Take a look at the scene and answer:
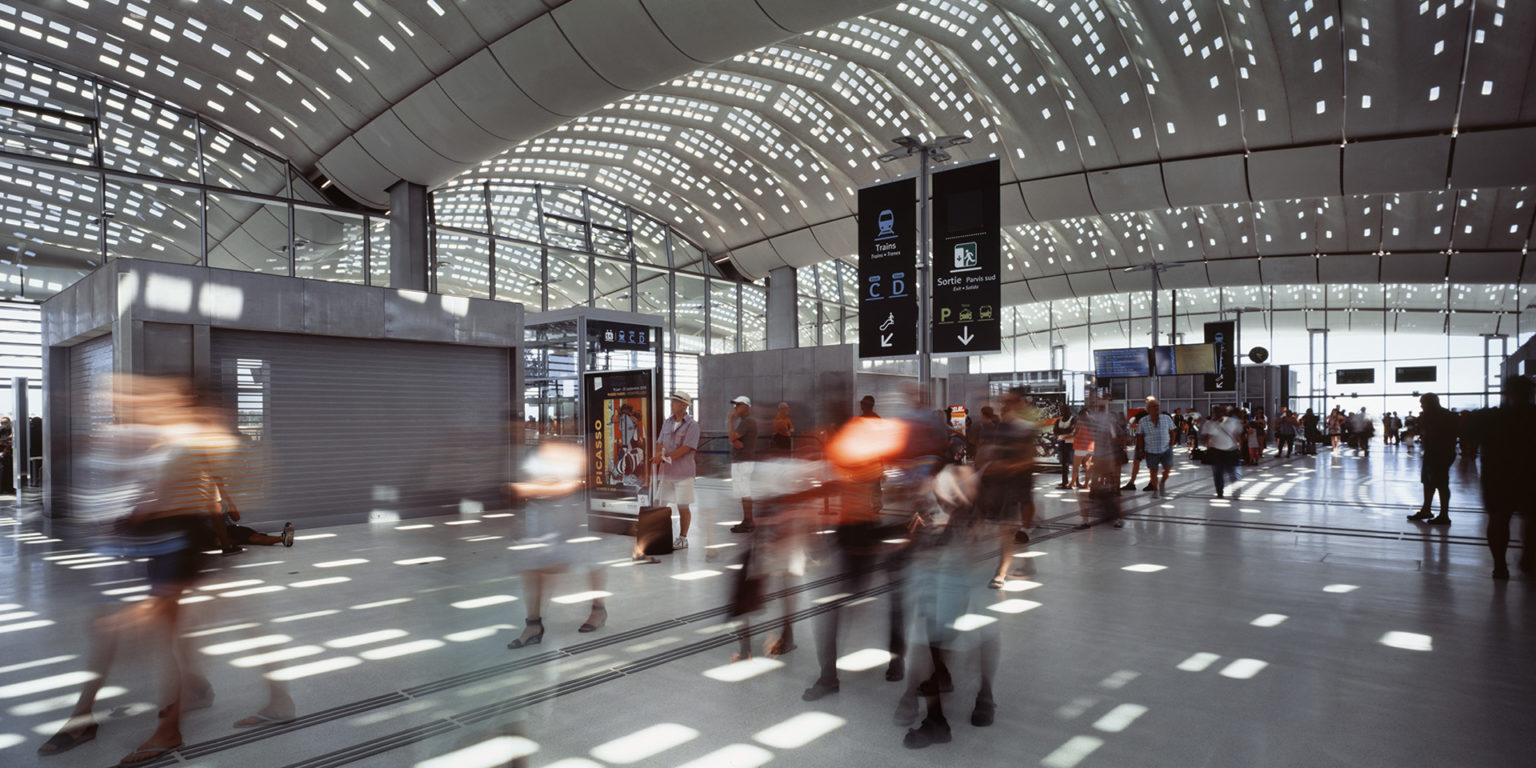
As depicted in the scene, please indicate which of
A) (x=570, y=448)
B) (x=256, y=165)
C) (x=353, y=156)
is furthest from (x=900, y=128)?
(x=570, y=448)

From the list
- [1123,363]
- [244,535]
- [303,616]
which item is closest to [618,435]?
[303,616]

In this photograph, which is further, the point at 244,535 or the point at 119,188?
the point at 119,188

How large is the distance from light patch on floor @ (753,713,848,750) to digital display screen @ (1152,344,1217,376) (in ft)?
94.3

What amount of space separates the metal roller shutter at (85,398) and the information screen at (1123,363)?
29.2 meters

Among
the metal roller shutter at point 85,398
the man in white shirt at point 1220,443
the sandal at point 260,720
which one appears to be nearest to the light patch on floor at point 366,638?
the sandal at point 260,720

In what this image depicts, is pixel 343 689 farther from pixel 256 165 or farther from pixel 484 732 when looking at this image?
pixel 256 165

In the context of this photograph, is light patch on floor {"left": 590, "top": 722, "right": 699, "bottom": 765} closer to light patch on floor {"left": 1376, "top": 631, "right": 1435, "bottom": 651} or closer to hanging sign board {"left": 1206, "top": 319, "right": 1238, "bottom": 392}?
light patch on floor {"left": 1376, "top": 631, "right": 1435, "bottom": 651}

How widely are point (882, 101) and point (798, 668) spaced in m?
21.7

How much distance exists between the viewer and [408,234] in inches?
705

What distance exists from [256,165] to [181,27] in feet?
10.1

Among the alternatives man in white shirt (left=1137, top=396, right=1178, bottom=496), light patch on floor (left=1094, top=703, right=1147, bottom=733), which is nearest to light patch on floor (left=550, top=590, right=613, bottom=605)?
light patch on floor (left=1094, top=703, right=1147, bottom=733)

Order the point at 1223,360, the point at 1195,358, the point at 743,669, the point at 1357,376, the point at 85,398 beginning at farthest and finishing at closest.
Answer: the point at 1357,376 → the point at 1195,358 → the point at 1223,360 → the point at 85,398 → the point at 743,669

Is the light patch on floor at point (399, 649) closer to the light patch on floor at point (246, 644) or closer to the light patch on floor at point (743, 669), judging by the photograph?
the light patch on floor at point (246, 644)

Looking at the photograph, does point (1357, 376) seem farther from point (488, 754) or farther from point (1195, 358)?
point (488, 754)
